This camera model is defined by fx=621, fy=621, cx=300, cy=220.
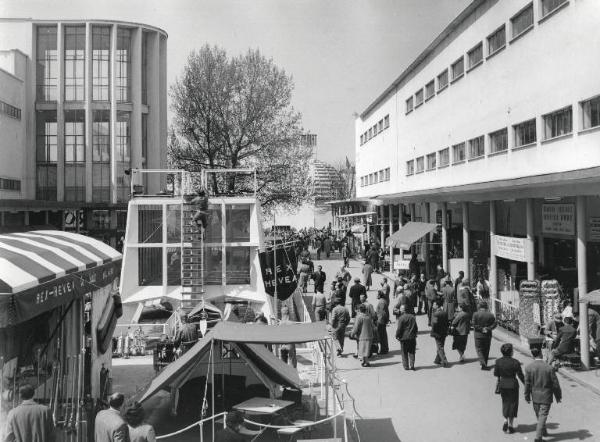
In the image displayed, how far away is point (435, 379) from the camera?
13.1 m

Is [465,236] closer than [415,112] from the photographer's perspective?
Yes

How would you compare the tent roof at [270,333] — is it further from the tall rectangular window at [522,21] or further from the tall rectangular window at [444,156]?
the tall rectangular window at [444,156]

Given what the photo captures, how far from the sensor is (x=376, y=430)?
10148 millimetres

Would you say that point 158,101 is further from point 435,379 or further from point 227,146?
point 435,379

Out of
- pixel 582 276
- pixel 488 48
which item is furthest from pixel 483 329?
pixel 488 48

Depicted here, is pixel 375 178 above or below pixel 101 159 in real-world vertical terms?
below

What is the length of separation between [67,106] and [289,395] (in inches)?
1581

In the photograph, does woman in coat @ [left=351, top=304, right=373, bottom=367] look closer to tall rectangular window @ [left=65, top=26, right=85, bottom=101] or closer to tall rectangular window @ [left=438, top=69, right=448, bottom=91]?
tall rectangular window @ [left=438, top=69, right=448, bottom=91]


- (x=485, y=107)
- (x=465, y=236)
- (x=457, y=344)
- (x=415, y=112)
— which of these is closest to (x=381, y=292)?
(x=457, y=344)

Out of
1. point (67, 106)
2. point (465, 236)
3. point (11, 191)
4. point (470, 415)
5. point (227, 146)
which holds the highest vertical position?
point (67, 106)

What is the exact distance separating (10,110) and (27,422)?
3963 centimetres

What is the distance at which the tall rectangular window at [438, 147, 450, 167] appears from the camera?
27.7 metres

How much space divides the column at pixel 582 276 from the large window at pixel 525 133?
613 cm

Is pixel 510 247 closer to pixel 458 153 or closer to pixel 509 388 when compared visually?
pixel 509 388
